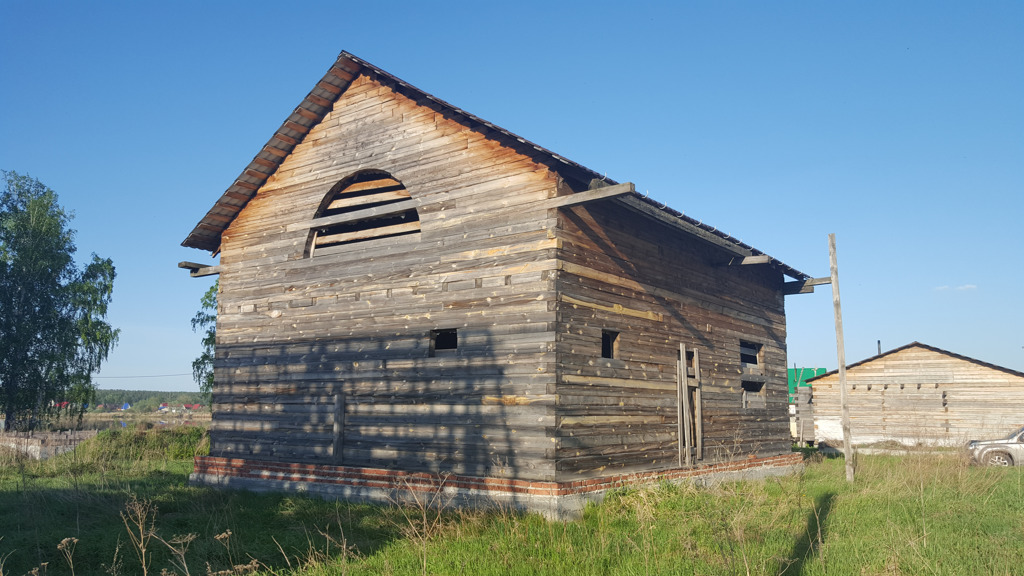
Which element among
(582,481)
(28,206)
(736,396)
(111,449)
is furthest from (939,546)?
(28,206)

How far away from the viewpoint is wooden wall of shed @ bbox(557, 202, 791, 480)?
10.6 m

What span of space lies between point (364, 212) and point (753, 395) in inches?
390

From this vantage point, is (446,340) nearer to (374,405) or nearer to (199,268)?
(374,405)

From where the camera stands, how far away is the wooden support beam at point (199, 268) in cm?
1518

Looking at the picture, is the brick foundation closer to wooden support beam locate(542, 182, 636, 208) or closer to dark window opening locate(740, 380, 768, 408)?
A: dark window opening locate(740, 380, 768, 408)

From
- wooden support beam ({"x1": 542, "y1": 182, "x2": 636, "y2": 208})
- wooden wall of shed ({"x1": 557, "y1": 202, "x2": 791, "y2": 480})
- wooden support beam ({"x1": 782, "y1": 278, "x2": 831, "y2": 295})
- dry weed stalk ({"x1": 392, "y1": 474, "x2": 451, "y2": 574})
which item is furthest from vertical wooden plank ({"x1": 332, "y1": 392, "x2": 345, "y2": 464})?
wooden support beam ({"x1": 782, "y1": 278, "x2": 831, "y2": 295})

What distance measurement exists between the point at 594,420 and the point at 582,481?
1.08m

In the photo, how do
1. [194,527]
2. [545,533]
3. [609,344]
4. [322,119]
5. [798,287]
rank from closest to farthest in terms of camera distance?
1. [545,533]
2. [194,527]
3. [609,344]
4. [322,119]
5. [798,287]

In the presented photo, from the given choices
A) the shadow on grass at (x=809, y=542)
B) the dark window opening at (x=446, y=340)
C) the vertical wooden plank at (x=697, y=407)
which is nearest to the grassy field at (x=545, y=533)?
the shadow on grass at (x=809, y=542)

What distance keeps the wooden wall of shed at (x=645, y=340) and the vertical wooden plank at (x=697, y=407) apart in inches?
12.0

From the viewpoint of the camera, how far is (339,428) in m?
12.3

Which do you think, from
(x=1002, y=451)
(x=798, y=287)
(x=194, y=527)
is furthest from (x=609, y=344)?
(x=1002, y=451)

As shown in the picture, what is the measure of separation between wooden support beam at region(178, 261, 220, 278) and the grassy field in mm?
4673

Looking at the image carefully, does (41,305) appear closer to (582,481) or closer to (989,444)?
(582,481)
